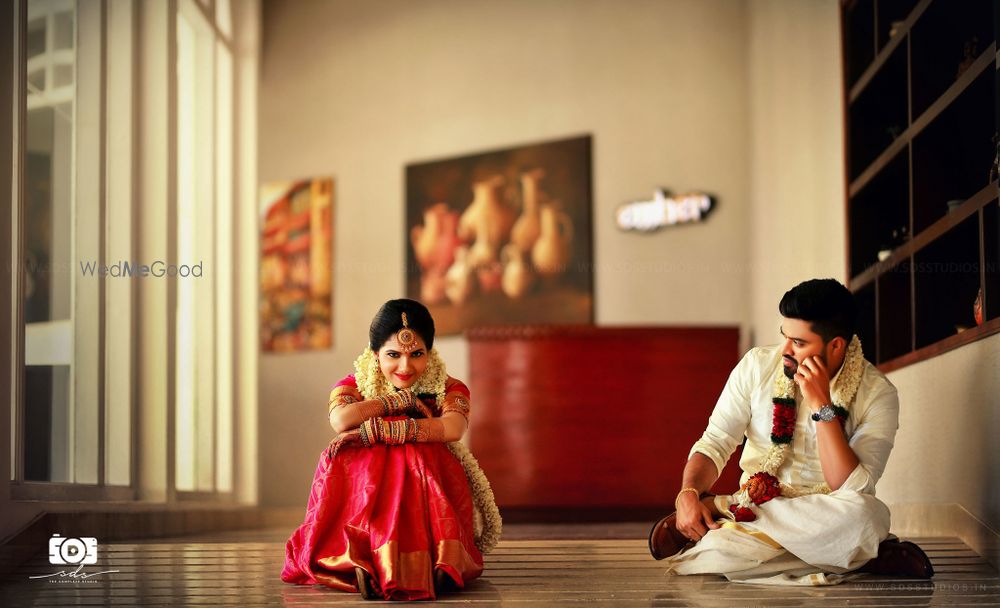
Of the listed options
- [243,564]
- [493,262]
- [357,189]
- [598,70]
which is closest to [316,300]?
[357,189]

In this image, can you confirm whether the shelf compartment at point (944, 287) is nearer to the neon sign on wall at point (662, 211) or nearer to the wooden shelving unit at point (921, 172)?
the wooden shelving unit at point (921, 172)

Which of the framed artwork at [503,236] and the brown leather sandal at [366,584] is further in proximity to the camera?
the framed artwork at [503,236]

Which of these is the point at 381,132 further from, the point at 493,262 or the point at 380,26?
the point at 493,262

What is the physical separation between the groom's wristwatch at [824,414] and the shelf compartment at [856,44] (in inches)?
121

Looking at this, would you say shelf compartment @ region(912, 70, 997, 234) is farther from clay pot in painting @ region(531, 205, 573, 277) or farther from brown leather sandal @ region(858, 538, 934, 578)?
clay pot in painting @ region(531, 205, 573, 277)

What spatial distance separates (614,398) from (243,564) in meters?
3.71

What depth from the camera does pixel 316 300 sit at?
397 inches

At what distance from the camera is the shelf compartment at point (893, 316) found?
18.8 ft

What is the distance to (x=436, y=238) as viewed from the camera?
952 cm

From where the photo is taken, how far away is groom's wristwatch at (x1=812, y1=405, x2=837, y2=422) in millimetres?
3490

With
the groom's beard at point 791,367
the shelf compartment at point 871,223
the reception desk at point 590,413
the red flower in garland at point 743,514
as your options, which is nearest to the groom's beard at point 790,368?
the groom's beard at point 791,367

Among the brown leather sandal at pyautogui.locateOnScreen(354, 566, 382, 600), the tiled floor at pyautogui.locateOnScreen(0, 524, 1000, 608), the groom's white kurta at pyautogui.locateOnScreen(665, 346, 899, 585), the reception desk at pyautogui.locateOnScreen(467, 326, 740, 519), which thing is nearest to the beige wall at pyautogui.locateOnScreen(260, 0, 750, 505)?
the reception desk at pyautogui.locateOnScreen(467, 326, 740, 519)

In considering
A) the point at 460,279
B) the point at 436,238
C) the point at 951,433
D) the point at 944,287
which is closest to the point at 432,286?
the point at 460,279

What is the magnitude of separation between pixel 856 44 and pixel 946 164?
1239 mm
